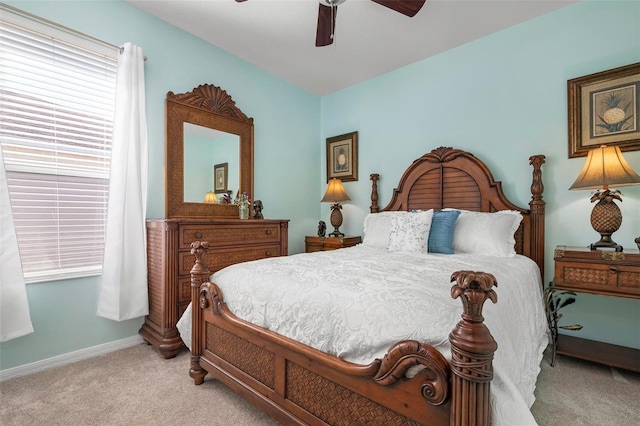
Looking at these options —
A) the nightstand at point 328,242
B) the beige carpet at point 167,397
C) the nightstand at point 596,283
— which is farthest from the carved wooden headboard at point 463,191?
the beige carpet at point 167,397

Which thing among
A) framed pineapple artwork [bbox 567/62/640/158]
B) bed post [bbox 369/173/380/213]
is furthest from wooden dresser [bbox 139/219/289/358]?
framed pineapple artwork [bbox 567/62/640/158]

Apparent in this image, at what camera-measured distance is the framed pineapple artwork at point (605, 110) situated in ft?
7.36

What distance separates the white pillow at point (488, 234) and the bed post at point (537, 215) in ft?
0.66

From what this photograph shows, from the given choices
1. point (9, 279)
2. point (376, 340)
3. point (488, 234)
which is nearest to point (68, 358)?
point (9, 279)

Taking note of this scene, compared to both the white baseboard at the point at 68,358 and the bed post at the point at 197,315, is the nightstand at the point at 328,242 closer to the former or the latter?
the bed post at the point at 197,315

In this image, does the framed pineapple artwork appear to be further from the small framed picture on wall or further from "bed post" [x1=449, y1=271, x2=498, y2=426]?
"bed post" [x1=449, y1=271, x2=498, y2=426]

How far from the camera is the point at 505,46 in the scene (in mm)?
2791

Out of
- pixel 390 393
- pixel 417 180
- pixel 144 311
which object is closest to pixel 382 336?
pixel 390 393

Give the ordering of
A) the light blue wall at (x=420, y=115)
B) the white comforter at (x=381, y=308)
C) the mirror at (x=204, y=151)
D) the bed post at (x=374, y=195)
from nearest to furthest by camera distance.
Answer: the white comforter at (x=381, y=308), the light blue wall at (x=420, y=115), the mirror at (x=204, y=151), the bed post at (x=374, y=195)

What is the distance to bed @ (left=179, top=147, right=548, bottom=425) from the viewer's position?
85 cm

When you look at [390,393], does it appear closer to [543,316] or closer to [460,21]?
[543,316]

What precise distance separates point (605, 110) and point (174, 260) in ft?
11.5

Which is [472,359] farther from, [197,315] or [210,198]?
[210,198]

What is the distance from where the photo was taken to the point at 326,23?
82.4 inches
